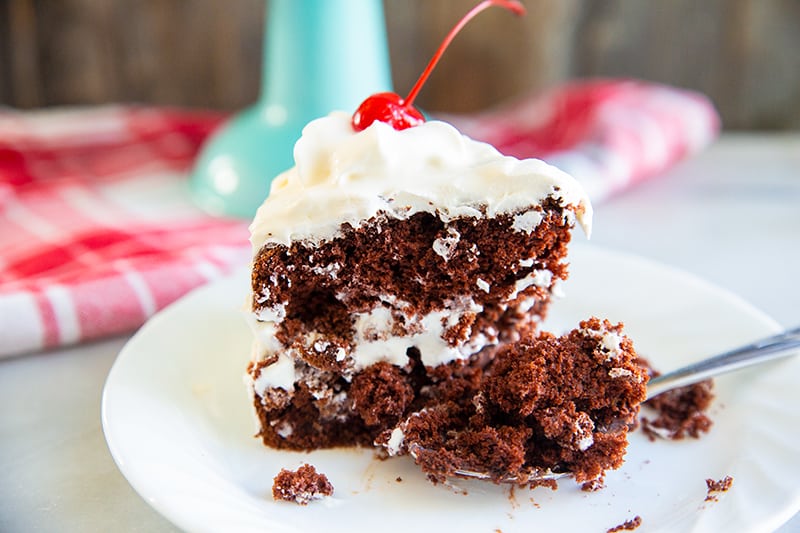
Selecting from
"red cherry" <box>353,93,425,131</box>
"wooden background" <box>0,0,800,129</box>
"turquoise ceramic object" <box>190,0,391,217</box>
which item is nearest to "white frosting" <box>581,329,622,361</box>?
"red cherry" <box>353,93,425,131</box>

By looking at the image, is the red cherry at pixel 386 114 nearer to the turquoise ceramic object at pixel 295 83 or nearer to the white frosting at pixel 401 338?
the white frosting at pixel 401 338

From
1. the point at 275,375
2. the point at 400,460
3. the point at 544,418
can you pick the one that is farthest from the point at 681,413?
the point at 275,375

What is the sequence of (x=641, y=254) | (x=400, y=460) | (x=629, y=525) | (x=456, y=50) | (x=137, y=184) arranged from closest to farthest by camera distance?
(x=629, y=525) < (x=400, y=460) < (x=641, y=254) < (x=137, y=184) < (x=456, y=50)

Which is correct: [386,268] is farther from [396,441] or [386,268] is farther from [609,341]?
[609,341]

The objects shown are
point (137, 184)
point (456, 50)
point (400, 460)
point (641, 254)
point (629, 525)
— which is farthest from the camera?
point (456, 50)

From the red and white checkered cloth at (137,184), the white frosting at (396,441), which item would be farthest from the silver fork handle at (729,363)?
the red and white checkered cloth at (137,184)

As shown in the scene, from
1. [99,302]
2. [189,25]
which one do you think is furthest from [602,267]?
[189,25]

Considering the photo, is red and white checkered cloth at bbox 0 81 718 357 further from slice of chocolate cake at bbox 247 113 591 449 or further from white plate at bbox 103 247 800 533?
slice of chocolate cake at bbox 247 113 591 449
